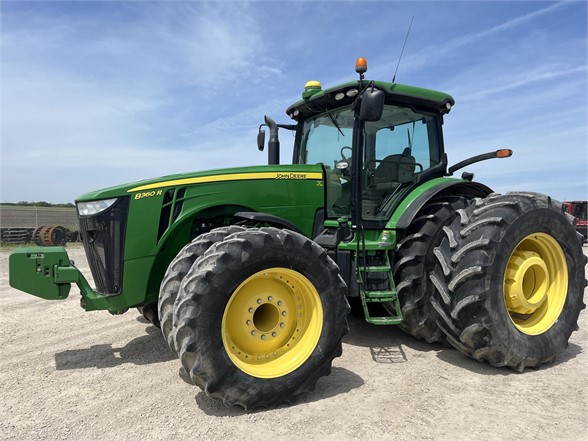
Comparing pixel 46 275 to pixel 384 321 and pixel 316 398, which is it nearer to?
pixel 316 398

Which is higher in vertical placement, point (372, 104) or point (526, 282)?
point (372, 104)

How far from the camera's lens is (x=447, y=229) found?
422 centimetres

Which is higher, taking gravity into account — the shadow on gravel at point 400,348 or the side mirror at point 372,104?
the side mirror at point 372,104

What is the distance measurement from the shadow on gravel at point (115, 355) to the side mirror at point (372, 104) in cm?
284

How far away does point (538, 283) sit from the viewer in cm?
450

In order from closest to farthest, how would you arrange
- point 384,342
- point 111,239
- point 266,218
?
1. point 111,239
2. point 266,218
3. point 384,342

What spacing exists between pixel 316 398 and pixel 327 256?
106cm

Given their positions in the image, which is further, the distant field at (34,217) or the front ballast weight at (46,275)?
the distant field at (34,217)

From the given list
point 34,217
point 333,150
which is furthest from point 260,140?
point 34,217

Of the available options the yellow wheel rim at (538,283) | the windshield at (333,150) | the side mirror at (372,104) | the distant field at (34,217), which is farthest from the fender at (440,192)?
the distant field at (34,217)

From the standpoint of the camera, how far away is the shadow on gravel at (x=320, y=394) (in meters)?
3.16

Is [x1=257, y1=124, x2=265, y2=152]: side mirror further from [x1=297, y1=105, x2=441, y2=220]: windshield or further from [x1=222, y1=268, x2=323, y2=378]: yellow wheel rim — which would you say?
[x1=222, y1=268, x2=323, y2=378]: yellow wheel rim

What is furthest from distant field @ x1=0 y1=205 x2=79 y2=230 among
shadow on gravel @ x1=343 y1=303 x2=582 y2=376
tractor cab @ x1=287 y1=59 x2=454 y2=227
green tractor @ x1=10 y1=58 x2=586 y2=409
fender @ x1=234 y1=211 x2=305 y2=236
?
fender @ x1=234 y1=211 x2=305 y2=236

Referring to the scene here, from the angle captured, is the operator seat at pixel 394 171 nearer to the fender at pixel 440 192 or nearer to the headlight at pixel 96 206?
the fender at pixel 440 192
